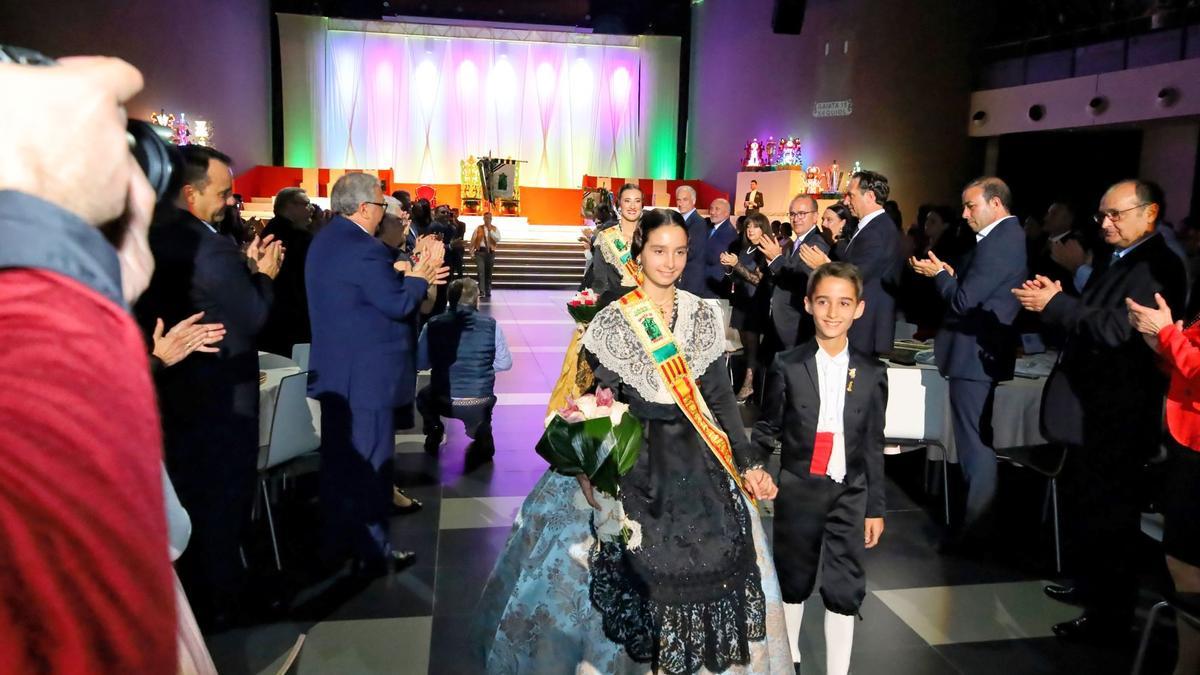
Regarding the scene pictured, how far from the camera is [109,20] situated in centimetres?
1094

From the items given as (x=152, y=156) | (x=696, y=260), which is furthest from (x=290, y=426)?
(x=696, y=260)

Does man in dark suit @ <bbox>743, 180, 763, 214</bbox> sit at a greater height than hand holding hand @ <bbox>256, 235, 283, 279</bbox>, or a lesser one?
greater

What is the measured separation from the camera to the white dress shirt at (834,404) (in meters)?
2.67

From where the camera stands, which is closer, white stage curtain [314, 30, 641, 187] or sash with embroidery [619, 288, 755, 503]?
sash with embroidery [619, 288, 755, 503]

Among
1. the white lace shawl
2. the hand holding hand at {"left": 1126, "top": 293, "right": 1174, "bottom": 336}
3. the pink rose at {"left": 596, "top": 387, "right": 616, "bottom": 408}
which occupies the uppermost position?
the hand holding hand at {"left": 1126, "top": 293, "right": 1174, "bottom": 336}

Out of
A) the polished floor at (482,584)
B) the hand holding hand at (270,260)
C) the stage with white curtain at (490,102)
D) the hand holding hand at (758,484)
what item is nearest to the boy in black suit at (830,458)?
the hand holding hand at (758,484)

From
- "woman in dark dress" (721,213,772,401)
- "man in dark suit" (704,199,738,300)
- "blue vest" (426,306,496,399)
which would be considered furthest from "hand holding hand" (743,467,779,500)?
"man in dark suit" (704,199,738,300)

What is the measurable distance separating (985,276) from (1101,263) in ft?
1.52

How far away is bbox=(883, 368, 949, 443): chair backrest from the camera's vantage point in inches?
171

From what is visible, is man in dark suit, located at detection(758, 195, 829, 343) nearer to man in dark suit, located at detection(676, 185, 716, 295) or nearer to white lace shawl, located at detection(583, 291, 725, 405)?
man in dark suit, located at detection(676, 185, 716, 295)

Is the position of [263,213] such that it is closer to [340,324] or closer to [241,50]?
[241,50]

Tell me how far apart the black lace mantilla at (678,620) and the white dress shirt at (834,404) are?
1.53ft

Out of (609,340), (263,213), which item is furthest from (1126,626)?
(263,213)

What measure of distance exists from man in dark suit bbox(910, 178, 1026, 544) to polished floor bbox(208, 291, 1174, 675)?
40cm
